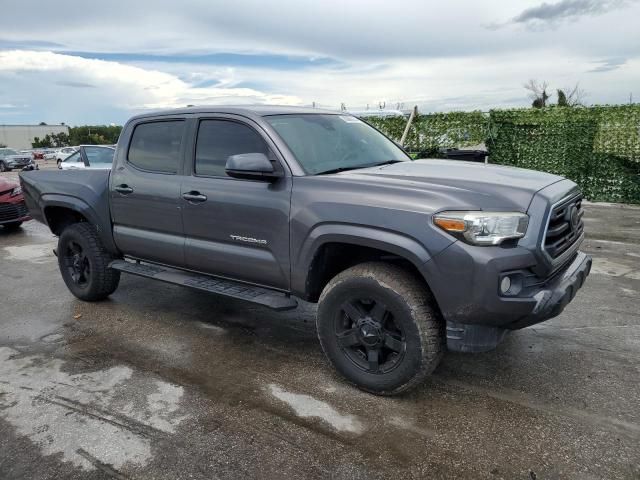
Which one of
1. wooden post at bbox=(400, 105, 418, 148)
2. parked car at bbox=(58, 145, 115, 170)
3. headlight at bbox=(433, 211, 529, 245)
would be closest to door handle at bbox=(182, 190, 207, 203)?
headlight at bbox=(433, 211, 529, 245)

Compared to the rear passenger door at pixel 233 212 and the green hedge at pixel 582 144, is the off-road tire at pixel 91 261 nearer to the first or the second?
the rear passenger door at pixel 233 212

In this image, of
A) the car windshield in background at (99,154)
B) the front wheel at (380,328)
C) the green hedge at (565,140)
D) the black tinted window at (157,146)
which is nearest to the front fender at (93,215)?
the black tinted window at (157,146)

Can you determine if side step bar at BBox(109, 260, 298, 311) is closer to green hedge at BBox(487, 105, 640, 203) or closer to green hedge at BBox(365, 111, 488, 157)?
green hedge at BBox(365, 111, 488, 157)

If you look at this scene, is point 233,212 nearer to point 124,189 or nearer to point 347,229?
point 347,229

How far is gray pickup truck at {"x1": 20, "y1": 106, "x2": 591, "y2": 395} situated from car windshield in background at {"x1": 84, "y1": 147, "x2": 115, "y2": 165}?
313 inches

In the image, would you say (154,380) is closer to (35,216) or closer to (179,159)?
(179,159)

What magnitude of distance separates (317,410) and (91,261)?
3149 mm

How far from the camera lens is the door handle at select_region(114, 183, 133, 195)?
4785 mm

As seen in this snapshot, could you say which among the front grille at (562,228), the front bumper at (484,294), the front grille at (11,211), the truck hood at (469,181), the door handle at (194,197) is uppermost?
the truck hood at (469,181)

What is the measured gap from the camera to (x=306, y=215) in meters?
3.55

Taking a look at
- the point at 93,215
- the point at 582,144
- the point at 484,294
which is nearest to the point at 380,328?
the point at 484,294

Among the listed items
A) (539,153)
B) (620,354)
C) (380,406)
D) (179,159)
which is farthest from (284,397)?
(539,153)

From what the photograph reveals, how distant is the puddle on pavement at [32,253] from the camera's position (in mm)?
7859

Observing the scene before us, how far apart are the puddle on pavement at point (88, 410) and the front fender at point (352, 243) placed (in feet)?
3.83
